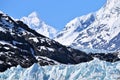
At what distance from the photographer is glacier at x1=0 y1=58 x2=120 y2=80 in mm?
190750

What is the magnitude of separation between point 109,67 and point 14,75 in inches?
1266

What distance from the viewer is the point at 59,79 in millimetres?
190500

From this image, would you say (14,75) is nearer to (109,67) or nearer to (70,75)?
(70,75)

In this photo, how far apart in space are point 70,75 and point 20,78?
55.0 feet

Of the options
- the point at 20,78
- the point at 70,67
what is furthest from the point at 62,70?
the point at 20,78

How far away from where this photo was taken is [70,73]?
19512cm

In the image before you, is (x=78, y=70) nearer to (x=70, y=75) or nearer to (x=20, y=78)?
(x=70, y=75)

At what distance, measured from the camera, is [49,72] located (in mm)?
197875

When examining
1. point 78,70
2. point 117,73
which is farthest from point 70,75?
point 117,73

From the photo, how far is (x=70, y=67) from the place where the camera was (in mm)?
197750

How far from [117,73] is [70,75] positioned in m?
15.7

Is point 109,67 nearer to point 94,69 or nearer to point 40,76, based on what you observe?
point 94,69

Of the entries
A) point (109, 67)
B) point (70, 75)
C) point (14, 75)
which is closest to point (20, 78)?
point (14, 75)

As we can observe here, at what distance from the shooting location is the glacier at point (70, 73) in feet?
626
